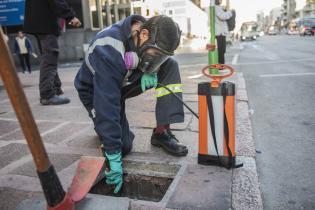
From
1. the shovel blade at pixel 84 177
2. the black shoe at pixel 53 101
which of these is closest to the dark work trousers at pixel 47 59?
the black shoe at pixel 53 101

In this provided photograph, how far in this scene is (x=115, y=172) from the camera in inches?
78.6

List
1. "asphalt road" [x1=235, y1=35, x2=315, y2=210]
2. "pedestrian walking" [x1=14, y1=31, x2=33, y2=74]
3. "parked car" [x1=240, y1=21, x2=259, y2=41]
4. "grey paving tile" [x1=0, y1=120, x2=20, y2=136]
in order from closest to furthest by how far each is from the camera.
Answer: "asphalt road" [x1=235, y1=35, x2=315, y2=210] < "grey paving tile" [x1=0, y1=120, x2=20, y2=136] < "pedestrian walking" [x1=14, y1=31, x2=33, y2=74] < "parked car" [x1=240, y1=21, x2=259, y2=41]

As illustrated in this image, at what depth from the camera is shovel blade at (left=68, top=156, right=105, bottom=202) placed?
1.64m

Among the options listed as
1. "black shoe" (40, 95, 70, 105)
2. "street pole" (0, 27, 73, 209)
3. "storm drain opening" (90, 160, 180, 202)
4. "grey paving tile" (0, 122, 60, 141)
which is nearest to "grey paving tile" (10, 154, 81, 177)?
"storm drain opening" (90, 160, 180, 202)

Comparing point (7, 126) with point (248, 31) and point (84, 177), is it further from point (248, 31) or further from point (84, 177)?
point (248, 31)

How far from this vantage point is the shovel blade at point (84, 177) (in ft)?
5.39

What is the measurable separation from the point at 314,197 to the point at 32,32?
12.5 ft

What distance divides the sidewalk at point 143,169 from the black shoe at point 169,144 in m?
0.05

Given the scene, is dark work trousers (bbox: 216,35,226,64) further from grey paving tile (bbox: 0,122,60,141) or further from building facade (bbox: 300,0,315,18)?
building facade (bbox: 300,0,315,18)

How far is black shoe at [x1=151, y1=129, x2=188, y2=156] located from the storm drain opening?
18cm

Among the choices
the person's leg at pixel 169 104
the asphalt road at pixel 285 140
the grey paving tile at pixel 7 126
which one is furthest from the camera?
the grey paving tile at pixel 7 126

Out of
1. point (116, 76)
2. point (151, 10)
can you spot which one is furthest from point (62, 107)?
point (151, 10)

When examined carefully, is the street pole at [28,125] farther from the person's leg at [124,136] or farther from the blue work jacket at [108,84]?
the person's leg at [124,136]

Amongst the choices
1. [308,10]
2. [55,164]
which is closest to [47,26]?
[55,164]
